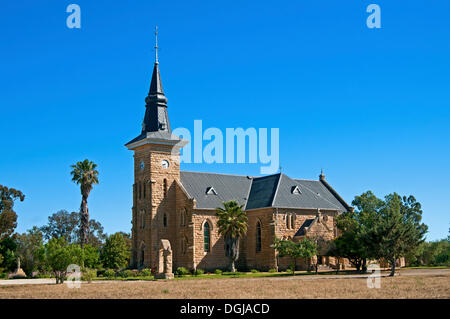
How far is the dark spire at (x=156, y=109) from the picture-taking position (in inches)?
2362

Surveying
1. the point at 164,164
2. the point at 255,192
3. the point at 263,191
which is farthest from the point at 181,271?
the point at 255,192

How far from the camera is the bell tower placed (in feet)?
189

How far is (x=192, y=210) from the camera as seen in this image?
57.0 metres

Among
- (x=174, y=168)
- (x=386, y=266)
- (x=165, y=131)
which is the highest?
(x=165, y=131)

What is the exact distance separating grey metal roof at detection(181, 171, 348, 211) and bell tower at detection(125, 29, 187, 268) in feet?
8.27

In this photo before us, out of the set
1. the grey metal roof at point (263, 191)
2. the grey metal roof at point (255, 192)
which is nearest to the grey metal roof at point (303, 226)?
the grey metal roof at point (255, 192)

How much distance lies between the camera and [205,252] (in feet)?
189

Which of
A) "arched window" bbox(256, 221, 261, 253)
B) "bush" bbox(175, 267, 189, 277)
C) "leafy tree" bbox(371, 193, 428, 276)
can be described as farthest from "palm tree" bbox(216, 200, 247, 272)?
"leafy tree" bbox(371, 193, 428, 276)

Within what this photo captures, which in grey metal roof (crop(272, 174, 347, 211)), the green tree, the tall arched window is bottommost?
the green tree

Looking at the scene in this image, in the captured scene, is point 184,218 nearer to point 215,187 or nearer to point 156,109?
point 215,187

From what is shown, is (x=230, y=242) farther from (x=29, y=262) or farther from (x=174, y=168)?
(x=29, y=262)

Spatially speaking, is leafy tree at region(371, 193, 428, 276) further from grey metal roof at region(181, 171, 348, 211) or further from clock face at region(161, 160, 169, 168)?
clock face at region(161, 160, 169, 168)
